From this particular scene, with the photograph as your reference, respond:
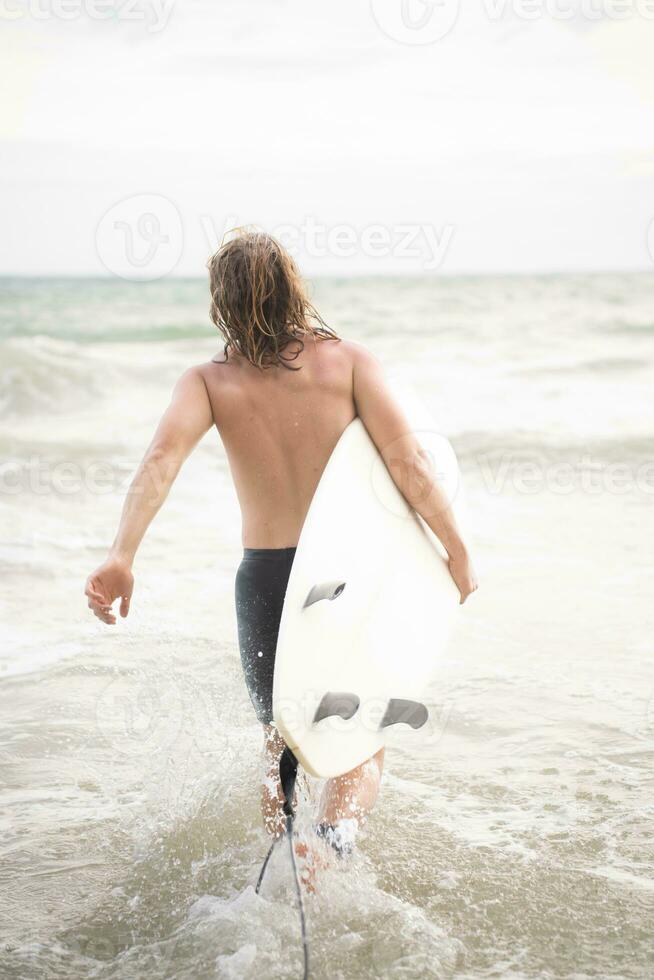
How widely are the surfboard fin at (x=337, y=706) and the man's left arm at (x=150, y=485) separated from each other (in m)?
0.49

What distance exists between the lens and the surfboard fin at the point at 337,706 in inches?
85.7

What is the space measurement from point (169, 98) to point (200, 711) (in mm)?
30225

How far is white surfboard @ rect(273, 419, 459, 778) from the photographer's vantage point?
2.20 metres

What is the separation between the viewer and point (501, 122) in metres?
29.4

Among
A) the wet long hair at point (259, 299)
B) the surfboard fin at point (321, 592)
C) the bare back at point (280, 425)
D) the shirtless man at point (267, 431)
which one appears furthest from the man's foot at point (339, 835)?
the wet long hair at point (259, 299)

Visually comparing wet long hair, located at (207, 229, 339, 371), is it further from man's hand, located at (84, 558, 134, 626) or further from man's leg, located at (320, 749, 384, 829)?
man's leg, located at (320, 749, 384, 829)

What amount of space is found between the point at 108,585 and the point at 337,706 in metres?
0.58

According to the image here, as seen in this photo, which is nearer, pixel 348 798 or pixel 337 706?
pixel 337 706

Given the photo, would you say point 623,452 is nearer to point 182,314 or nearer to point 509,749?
point 509,749

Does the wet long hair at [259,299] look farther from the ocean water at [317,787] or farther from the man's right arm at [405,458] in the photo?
the ocean water at [317,787]

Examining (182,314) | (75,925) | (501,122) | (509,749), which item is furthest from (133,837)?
(501,122)

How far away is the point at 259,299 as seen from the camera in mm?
2230

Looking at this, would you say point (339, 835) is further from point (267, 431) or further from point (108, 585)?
point (267, 431)

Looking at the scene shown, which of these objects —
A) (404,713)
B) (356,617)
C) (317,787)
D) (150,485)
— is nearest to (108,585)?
(150,485)
